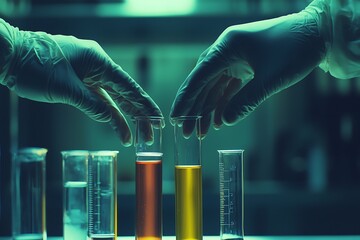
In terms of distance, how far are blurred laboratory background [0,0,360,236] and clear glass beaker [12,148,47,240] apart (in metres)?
1.39

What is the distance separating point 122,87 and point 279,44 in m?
0.47

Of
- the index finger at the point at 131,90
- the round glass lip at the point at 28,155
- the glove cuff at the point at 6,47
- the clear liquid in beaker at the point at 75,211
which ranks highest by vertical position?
the glove cuff at the point at 6,47

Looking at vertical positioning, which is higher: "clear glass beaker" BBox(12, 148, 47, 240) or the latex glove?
the latex glove

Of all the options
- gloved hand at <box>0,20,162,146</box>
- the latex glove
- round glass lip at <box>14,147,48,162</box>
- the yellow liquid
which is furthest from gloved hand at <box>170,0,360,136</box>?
round glass lip at <box>14,147,48,162</box>

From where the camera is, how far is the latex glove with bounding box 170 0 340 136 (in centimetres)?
159

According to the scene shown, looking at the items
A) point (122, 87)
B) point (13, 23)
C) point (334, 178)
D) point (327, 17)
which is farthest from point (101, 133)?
point (327, 17)

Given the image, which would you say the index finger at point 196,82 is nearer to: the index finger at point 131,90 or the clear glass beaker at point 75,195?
the index finger at point 131,90

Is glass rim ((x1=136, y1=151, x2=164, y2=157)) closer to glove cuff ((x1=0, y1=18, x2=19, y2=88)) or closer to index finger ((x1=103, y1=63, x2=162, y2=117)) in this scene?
index finger ((x1=103, y1=63, x2=162, y2=117))

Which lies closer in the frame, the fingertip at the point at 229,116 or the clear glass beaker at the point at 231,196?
the clear glass beaker at the point at 231,196

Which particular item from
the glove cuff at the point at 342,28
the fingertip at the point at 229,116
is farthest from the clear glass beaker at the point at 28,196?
the glove cuff at the point at 342,28

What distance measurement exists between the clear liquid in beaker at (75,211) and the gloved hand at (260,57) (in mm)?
352

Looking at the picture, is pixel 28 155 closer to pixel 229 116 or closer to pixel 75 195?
pixel 75 195

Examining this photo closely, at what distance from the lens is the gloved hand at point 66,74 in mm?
1621

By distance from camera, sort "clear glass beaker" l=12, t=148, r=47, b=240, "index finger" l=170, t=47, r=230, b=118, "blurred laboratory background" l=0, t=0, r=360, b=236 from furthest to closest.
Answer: "blurred laboratory background" l=0, t=0, r=360, b=236 < "index finger" l=170, t=47, r=230, b=118 < "clear glass beaker" l=12, t=148, r=47, b=240
